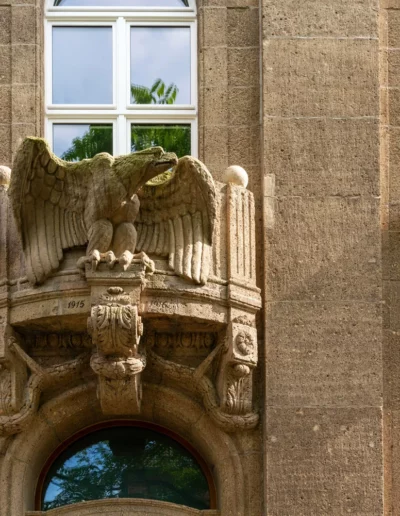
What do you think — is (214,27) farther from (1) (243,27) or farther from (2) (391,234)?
(2) (391,234)

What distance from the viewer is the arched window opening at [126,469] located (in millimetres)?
18969

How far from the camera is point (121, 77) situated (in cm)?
2014

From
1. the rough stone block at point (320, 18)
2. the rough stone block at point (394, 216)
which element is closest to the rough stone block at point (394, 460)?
the rough stone block at point (394, 216)

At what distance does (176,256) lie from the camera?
60.6 feet

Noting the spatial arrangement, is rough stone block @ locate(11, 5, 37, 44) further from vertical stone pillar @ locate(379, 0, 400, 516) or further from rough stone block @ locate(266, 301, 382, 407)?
rough stone block @ locate(266, 301, 382, 407)

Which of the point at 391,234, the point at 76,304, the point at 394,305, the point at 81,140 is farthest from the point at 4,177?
the point at 394,305

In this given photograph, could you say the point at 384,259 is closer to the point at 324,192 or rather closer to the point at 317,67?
the point at 324,192

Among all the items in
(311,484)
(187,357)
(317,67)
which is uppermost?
(317,67)

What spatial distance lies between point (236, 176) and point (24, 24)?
2981 millimetres

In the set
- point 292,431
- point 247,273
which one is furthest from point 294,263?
point 292,431

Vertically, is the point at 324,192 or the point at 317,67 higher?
the point at 317,67

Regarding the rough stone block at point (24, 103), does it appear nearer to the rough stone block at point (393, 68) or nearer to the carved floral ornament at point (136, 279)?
the carved floral ornament at point (136, 279)

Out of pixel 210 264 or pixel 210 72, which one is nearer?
pixel 210 264

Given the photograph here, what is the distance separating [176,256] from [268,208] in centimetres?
124
